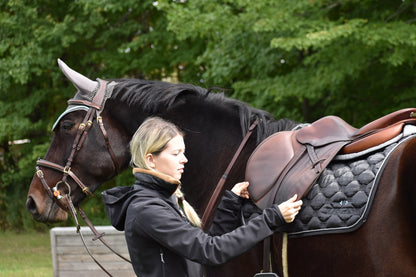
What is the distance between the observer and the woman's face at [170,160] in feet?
8.13

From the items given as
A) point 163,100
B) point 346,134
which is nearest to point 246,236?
point 346,134

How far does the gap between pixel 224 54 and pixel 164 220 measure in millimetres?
8480

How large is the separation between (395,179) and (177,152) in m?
1.00

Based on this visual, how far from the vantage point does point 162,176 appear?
2465 millimetres

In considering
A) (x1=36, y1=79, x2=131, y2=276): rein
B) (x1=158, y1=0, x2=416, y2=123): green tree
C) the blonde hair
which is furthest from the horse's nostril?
(x1=158, y1=0, x2=416, y2=123): green tree

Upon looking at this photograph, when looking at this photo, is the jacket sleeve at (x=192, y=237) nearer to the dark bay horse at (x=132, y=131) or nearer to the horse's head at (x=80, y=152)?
the dark bay horse at (x=132, y=131)

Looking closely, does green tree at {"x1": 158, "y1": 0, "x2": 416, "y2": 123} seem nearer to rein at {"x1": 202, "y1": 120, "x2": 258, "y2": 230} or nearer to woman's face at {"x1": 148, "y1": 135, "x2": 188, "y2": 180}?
rein at {"x1": 202, "y1": 120, "x2": 258, "y2": 230}

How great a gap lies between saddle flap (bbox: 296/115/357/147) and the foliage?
499 cm

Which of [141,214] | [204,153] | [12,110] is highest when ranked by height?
[141,214]

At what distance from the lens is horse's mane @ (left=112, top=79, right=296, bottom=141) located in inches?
134

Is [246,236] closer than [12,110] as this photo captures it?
Yes

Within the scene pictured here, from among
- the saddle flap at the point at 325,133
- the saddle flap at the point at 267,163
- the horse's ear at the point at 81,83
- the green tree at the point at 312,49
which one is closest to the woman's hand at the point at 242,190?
Result: the saddle flap at the point at 267,163

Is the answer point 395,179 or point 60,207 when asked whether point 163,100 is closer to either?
point 60,207

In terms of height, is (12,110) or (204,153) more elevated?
(204,153)
